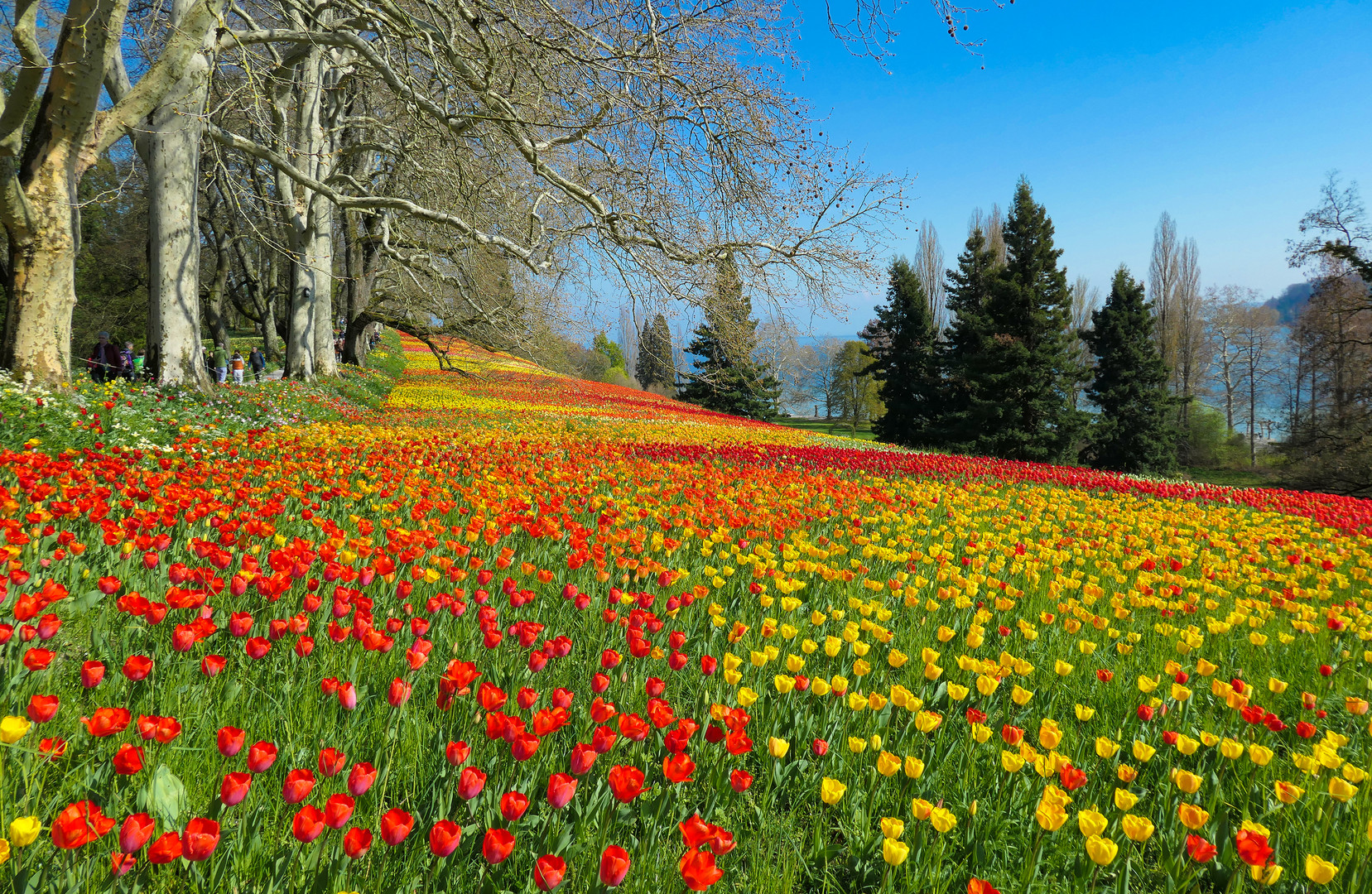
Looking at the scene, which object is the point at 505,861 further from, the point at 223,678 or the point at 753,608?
the point at 753,608

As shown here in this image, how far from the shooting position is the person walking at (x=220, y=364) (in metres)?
16.9

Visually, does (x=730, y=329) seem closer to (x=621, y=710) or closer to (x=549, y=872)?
(x=621, y=710)

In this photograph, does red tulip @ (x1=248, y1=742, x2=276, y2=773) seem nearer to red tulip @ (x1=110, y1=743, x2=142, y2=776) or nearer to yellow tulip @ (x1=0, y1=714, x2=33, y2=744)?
red tulip @ (x1=110, y1=743, x2=142, y2=776)

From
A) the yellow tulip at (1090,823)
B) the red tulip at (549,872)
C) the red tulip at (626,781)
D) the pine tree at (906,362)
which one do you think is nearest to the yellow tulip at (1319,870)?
the yellow tulip at (1090,823)

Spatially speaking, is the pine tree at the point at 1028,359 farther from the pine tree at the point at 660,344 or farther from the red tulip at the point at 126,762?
the red tulip at the point at 126,762

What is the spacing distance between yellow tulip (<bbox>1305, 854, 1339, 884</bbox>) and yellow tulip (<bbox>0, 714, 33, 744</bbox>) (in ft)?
7.81

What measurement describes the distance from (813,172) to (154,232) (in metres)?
8.33

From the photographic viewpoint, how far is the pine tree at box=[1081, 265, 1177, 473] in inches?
1055

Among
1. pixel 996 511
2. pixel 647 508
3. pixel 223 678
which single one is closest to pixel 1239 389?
pixel 996 511

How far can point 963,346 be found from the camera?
26.8 m

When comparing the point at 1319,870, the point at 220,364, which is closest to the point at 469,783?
the point at 1319,870

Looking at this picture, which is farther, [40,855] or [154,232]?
[154,232]

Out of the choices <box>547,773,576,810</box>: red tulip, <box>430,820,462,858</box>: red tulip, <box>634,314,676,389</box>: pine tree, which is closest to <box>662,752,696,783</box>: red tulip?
<box>547,773,576,810</box>: red tulip

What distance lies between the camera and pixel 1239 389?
42000 mm
